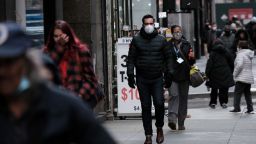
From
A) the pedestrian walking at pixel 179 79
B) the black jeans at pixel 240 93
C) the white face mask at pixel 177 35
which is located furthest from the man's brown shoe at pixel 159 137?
the black jeans at pixel 240 93

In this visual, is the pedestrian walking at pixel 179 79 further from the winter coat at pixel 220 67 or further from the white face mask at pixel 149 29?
the winter coat at pixel 220 67

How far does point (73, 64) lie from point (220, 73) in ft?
34.5

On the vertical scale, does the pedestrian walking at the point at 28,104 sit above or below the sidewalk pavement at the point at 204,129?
above

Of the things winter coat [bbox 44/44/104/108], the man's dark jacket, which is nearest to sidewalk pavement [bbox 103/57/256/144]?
winter coat [bbox 44/44/104/108]

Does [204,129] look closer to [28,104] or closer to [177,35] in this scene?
[177,35]

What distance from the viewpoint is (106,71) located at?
1359cm

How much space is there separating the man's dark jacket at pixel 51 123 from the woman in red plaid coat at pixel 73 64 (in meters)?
3.41

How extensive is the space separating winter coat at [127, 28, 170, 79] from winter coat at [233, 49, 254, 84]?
5.08m

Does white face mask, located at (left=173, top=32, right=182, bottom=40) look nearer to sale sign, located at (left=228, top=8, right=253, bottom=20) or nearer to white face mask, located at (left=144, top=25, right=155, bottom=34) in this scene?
white face mask, located at (left=144, top=25, right=155, bottom=34)

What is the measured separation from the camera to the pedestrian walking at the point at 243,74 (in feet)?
49.0

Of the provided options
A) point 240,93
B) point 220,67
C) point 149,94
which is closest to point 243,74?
point 240,93

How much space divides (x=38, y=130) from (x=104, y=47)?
11.0 metres

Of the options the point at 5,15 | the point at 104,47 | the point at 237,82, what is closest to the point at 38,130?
the point at 5,15

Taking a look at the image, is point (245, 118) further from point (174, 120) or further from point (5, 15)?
point (5, 15)
